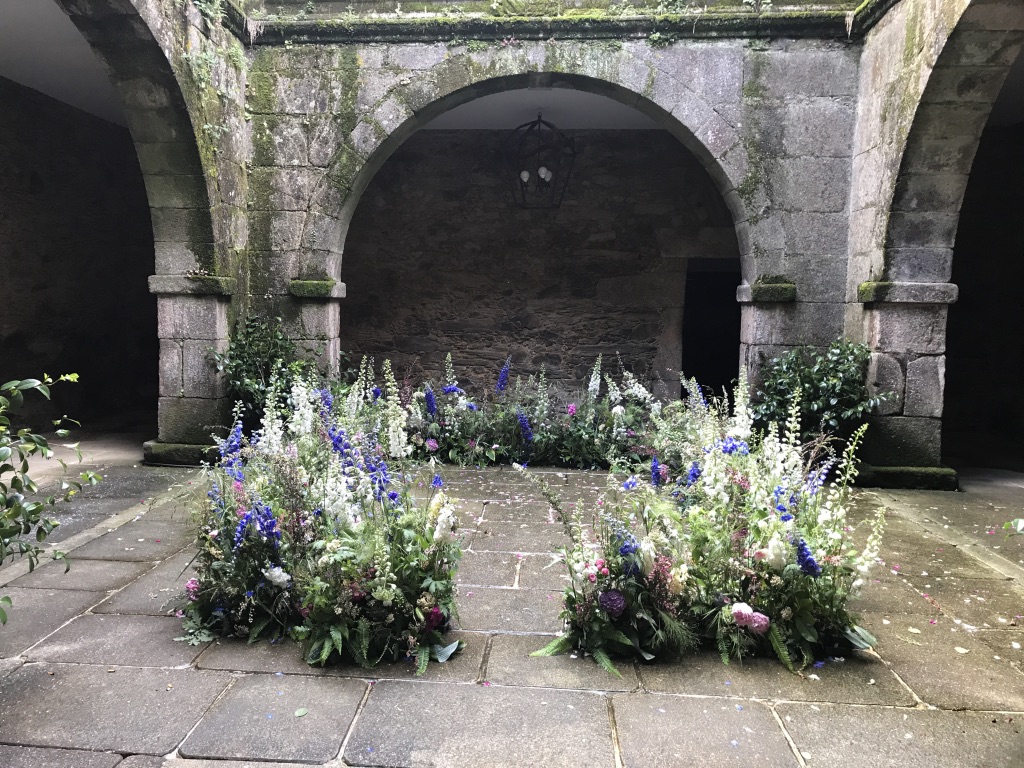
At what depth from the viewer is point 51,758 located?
5.43 ft

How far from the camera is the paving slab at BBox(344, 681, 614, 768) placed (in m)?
1.68

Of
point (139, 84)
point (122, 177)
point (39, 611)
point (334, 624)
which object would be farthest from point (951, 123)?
point (122, 177)

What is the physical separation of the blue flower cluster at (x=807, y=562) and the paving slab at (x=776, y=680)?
284 millimetres

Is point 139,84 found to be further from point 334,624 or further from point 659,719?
point 659,719

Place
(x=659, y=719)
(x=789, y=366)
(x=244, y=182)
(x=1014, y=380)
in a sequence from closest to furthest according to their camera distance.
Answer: (x=659, y=719) → (x=789, y=366) → (x=244, y=182) → (x=1014, y=380)

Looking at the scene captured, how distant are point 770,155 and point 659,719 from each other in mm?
4052

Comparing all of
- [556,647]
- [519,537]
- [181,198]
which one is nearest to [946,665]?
[556,647]

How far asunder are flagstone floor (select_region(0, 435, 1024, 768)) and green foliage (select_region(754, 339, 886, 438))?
5.66 ft

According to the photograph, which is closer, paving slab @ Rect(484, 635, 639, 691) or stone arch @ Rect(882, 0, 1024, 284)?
paving slab @ Rect(484, 635, 639, 691)

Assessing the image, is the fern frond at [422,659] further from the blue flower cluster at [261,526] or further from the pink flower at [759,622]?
the pink flower at [759,622]

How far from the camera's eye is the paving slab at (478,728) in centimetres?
168

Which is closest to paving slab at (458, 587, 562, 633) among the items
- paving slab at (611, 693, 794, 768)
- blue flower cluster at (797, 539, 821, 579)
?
paving slab at (611, 693, 794, 768)

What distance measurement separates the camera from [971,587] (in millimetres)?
2771

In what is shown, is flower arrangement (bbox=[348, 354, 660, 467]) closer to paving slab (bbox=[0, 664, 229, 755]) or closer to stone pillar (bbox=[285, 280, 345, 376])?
stone pillar (bbox=[285, 280, 345, 376])
